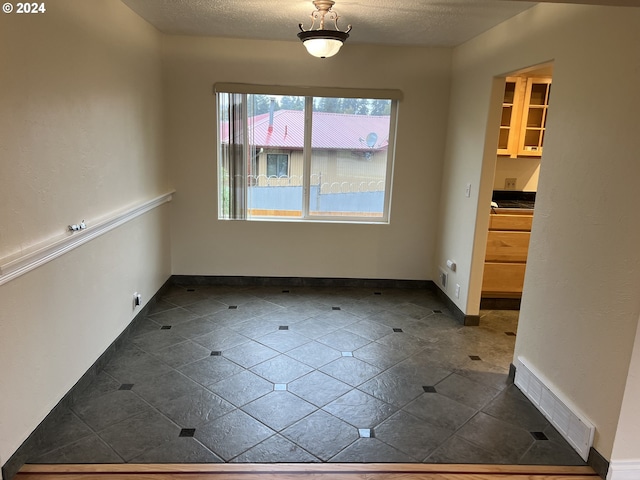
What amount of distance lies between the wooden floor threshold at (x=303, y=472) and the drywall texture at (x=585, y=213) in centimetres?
36

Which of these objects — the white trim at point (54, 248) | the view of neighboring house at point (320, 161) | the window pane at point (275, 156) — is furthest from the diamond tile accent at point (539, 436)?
the window pane at point (275, 156)

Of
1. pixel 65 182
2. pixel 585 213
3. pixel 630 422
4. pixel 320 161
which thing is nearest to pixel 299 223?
pixel 320 161

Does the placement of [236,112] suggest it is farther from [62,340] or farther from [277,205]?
[62,340]

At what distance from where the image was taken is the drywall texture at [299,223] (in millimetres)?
4391

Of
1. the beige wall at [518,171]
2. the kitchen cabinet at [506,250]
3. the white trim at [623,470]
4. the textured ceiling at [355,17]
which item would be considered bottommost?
the white trim at [623,470]

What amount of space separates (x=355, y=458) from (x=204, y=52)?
3799mm

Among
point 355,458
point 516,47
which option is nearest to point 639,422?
→ point 355,458

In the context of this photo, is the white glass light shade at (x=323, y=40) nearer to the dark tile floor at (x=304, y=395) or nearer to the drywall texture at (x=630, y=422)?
the dark tile floor at (x=304, y=395)

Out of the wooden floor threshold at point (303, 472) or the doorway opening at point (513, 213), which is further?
the doorway opening at point (513, 213)

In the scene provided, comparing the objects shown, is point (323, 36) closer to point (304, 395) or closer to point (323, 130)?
point (323, 130)

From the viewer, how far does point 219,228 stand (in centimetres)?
477

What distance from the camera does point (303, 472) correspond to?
2133mm

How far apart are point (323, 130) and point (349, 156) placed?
0.38 meters

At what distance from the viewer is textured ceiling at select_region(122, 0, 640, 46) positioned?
3.08 m
